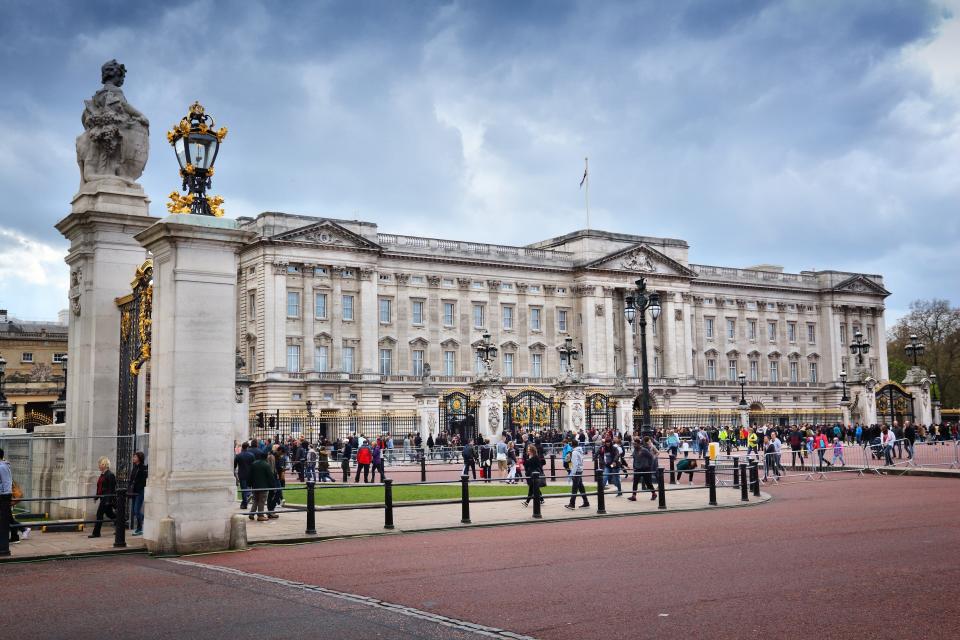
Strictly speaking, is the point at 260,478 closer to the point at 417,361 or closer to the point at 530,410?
the point at 530,410

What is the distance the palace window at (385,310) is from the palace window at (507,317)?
11.2 metres

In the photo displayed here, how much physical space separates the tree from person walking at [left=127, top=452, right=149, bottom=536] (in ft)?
301

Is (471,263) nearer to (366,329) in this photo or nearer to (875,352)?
(366,329)

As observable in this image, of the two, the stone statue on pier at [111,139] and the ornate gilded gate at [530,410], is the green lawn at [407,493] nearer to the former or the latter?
the stone statue on pier at [111,139]

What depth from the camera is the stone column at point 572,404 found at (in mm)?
48656

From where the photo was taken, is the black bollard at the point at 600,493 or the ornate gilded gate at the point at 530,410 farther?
the ornate gilded gate at the point at 530,410

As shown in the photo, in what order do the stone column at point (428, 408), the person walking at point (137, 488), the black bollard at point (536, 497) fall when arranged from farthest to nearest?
the stone column at point (428, 408)
the black bollard at point (536, 497)
the person walking at point (137, 488)

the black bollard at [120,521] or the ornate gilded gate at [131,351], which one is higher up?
the ornate gilded gate at [131,351]

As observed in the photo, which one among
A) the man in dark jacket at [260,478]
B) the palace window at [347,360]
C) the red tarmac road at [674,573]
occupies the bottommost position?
the red tarmac road at [674,573]

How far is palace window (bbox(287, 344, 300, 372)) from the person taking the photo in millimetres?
72000

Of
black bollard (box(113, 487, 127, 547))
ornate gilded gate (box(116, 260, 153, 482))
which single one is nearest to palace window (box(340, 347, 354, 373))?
ornate gilded gate (box(116, 260, 153, 482))

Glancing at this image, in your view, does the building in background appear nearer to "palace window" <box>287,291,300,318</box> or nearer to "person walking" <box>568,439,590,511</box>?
"palace window" <box>287,291,300,318</box>

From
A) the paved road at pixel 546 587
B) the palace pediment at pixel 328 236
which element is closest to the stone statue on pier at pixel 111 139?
the paved road at pixel 546 587

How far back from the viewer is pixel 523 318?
281 feet
